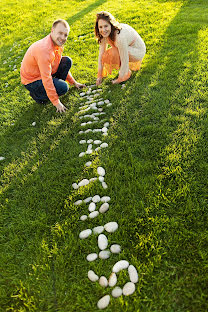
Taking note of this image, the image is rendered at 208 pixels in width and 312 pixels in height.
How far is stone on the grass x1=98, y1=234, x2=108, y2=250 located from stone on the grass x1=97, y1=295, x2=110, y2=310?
14.5 inches

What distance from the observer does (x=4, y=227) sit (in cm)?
223

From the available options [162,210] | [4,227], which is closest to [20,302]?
[4,227]

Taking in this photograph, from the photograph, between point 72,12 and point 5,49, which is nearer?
point 5,49

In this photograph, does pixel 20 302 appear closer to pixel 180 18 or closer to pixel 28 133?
pixel 28 133

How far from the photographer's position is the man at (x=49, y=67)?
3166 millimetres

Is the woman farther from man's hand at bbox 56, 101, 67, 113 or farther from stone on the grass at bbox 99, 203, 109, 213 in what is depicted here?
stone on the grass at bbox 99, 203, 109, 213

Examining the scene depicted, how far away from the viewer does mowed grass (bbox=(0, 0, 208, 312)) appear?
5.63ft

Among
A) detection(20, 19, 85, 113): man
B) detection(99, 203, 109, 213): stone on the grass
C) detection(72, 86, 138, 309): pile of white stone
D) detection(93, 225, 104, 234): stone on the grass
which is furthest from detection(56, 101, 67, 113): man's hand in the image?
detection(93, 225, 104, 234): stone on the grass

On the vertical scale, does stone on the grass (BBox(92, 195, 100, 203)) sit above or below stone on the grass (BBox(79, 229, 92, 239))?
above

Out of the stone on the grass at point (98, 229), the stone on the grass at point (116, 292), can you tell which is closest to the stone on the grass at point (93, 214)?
the stone on the grass at point (98, 229)

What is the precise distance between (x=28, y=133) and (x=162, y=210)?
2.21 metres

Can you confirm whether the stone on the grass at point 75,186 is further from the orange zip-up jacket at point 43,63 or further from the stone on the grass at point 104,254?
the orange zip-up jacket at point 43,63

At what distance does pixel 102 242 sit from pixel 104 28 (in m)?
3.00

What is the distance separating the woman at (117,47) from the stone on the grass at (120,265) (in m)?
2.94
